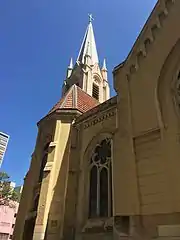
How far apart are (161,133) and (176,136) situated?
0.51 metres

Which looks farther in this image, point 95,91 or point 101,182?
point 95,91

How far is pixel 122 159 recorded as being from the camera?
8312mm

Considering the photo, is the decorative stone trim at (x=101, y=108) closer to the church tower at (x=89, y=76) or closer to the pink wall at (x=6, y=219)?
the church tower at (x=89, y=76)

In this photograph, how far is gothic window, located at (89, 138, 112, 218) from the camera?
413 inches

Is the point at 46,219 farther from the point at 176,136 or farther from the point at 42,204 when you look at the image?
the point at 176,136

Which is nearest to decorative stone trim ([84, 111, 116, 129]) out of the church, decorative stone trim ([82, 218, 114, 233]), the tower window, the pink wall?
the church

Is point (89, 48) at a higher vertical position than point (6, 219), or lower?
higher

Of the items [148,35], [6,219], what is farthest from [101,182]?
[6,219]

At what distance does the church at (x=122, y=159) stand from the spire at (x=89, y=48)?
23.9 meters

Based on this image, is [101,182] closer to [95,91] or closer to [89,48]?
[95,91]

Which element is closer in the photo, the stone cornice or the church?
the church

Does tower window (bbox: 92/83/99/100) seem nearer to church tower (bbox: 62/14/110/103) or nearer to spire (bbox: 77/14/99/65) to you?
church tower (bbox: 62/14/110/103)

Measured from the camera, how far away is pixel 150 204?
7.13m

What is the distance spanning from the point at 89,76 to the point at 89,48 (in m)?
9.29
